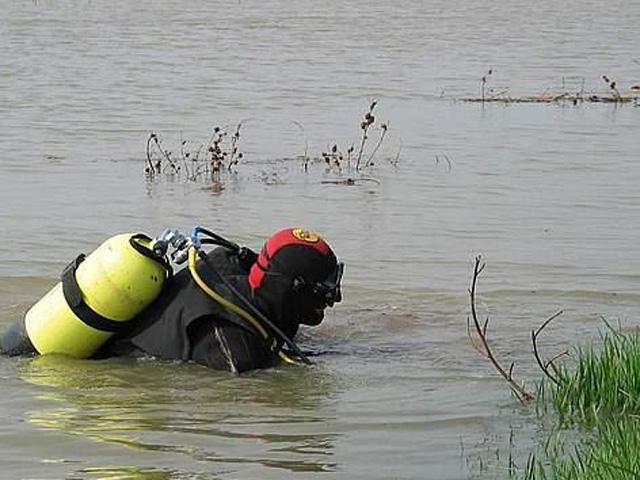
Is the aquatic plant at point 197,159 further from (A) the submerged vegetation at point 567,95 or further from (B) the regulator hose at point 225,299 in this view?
(B) the regulator hose at point 225,299

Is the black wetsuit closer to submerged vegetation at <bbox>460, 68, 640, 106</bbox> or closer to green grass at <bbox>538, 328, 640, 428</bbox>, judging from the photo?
green grass at <bbox>538, 328, 640, 428</bbox>

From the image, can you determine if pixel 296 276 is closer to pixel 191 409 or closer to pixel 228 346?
pixel 228 346

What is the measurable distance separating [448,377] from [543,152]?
7767 millimetres

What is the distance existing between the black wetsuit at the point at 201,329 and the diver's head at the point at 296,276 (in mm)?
69

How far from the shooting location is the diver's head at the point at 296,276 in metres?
6.52

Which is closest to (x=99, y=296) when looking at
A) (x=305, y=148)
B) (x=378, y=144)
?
(x=305, y=148)

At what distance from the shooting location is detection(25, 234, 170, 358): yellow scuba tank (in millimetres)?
6492

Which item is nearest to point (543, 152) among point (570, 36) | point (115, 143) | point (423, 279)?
point (115, 143)

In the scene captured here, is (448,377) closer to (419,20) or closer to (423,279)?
(423,279)

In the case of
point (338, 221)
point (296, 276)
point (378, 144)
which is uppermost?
point (378, 144)

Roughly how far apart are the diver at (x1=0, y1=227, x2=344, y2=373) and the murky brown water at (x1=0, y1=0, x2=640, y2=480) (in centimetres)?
12

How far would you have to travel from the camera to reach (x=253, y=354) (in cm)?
664

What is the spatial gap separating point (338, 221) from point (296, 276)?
15.6ft

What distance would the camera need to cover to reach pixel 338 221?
11.2 m
